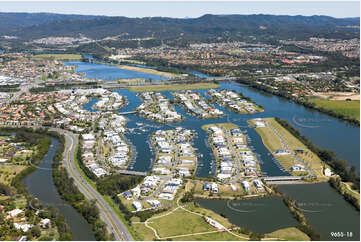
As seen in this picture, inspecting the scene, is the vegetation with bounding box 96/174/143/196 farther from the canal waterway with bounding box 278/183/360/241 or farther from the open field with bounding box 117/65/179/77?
the open field with bounding box 117/65/179/77

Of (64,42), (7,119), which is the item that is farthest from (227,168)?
(64,42)

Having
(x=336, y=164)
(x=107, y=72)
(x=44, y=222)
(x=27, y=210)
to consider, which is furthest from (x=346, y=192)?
(x=107, y=72)

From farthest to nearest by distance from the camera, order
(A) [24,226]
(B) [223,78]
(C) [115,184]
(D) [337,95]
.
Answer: (B) [223,78]
(D) [337,95]
(C) [115,184]
(A) [24,226]

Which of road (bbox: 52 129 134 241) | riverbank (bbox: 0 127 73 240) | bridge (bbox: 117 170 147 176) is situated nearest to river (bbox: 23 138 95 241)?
riverbank (bbox: 0 127 73 240)

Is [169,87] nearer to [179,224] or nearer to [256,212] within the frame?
[256,212]

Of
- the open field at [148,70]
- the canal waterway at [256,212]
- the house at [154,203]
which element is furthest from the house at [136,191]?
the open field at [148,70]

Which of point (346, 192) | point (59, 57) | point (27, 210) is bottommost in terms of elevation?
point (27, 210)

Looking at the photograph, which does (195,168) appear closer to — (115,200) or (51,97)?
(115,200)
